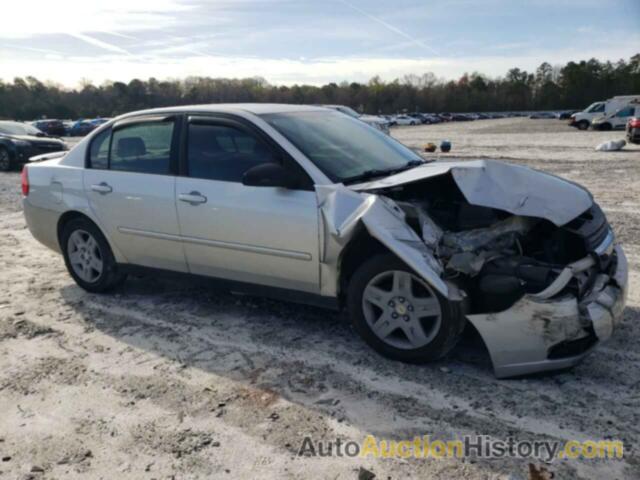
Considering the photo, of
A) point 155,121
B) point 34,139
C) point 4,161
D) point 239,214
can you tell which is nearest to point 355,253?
point 239,214

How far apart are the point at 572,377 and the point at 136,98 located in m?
86.2

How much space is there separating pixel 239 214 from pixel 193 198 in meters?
0.46

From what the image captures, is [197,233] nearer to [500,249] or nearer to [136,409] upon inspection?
[136,409]

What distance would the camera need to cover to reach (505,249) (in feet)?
12.1

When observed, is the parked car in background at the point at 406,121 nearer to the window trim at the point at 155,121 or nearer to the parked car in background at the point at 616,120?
the parked car in background at the point at 616,120

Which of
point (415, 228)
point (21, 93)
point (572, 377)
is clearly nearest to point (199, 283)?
point (415, 228)

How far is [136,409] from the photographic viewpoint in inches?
125

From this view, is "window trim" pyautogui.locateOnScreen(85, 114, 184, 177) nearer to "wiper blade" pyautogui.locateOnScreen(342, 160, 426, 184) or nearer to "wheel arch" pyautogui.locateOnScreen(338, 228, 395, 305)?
"wiper blade" pyautogui.locateOnScreen(342, 160, 426, 184)

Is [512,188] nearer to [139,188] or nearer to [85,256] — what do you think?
[139,188]

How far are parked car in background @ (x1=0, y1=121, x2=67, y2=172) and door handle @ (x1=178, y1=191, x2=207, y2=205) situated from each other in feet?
45.5

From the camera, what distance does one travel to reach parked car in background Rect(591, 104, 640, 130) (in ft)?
98.5

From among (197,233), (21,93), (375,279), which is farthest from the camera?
(21,93)

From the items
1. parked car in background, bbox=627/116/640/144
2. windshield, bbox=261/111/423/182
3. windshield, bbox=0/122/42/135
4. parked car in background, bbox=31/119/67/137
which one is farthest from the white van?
parked car in background, bbox=31/119/67/137

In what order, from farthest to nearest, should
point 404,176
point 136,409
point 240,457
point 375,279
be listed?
point 404,176, point 375,279, point 136,409, point 240,457
